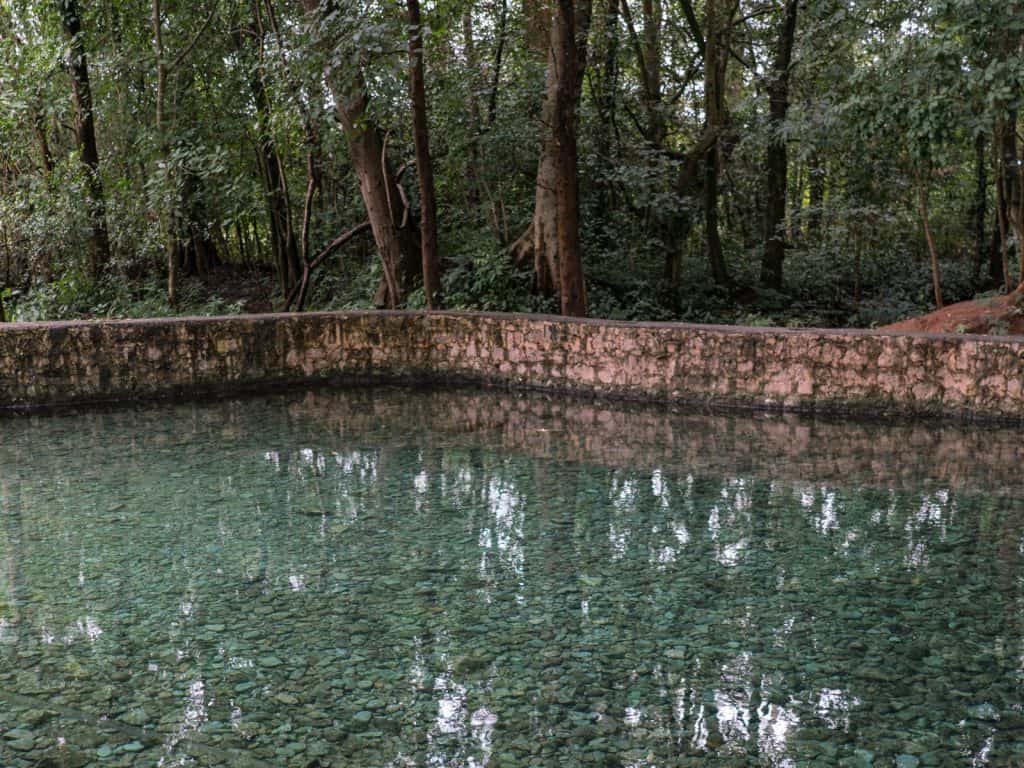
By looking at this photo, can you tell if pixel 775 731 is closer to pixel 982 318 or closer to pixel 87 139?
pixel 982 318

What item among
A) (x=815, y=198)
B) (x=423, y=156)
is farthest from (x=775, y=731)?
(x=815, y=198)

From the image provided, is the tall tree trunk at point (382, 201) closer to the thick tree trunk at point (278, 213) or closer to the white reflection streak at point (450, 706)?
the thick tree trunk at point (278, 213)

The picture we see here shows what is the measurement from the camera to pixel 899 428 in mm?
9141

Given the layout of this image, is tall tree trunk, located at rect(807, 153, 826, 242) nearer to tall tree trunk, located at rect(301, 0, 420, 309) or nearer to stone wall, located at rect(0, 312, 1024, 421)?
tall tree trunk, located at rect(301, 0, 420, 309)

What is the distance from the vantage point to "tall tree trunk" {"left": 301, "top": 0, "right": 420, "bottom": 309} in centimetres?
1334

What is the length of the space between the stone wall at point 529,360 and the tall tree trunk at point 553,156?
1751mm

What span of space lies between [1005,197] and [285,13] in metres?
11.0

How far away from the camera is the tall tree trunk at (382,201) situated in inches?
525

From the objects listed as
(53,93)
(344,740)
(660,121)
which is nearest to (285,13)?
(53,93)

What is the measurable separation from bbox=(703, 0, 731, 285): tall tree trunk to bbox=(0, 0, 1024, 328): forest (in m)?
0.05

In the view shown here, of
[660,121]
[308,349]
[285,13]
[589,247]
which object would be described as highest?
[285,13]

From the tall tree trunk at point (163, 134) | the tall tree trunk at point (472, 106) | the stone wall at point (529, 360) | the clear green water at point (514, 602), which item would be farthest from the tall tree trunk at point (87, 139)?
the clear green water at point (514, 602)

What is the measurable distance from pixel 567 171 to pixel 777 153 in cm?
616

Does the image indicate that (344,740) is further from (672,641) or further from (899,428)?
(899,428)
